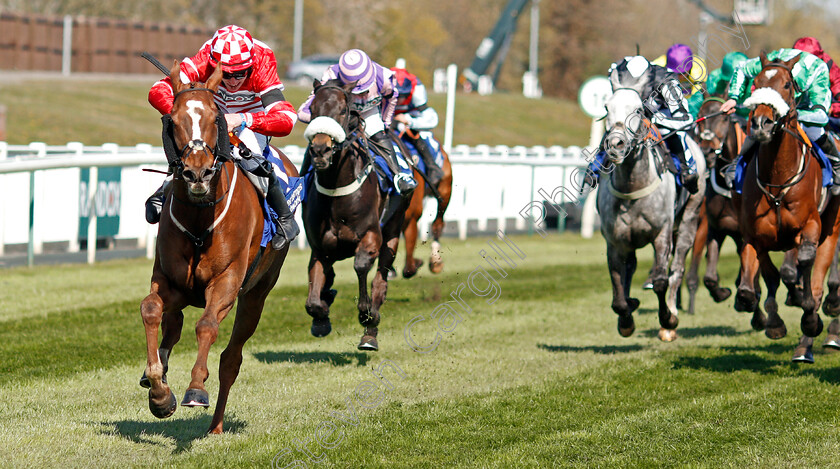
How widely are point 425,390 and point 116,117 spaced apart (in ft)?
88.9

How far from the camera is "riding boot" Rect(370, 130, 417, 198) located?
916 cm

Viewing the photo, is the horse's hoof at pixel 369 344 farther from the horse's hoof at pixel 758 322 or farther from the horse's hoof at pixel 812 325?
the horse's hoof at pixel 758 322

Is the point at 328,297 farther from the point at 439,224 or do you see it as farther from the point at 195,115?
the point at 439,224

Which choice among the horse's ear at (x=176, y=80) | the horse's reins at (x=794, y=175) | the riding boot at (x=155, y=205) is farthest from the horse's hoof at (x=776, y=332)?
the horse's ear at (x=176, y=80)

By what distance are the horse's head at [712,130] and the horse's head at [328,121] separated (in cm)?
430

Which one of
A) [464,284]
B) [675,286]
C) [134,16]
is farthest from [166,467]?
[134,16]

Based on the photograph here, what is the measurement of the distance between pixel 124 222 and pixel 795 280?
9.26 metres

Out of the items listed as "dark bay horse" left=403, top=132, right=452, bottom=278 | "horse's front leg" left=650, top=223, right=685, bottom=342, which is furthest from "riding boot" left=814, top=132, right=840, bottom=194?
"dark bay horse" left=403, top=132, right=452, bottom=278

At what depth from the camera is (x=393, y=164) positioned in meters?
9.20

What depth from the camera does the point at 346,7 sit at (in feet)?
185

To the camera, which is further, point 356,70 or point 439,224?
point 439,224

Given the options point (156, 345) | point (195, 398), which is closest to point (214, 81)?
point (156, 345)

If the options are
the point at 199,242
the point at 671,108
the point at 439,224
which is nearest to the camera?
the point at 199,242

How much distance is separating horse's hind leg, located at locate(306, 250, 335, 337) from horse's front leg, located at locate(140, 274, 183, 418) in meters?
2.63
